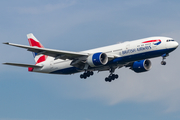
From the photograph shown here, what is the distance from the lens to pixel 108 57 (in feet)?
174

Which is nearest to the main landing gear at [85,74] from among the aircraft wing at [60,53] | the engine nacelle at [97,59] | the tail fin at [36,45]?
the aircraft wing at [60,53]

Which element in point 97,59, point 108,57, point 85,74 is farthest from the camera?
point 85,74

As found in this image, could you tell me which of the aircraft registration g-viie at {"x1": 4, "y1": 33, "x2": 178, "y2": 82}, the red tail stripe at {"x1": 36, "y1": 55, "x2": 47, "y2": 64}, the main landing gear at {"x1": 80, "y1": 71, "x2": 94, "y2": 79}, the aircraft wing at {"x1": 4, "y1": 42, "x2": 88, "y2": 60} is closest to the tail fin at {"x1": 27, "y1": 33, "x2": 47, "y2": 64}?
the red tail stripe at {"x1": 36, "y1": 55, "x2": 47, "y2": 64}

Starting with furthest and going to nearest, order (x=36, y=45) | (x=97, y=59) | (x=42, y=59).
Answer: (x=36, y=45)
(x=42, y=59)
(x=97, y=59)

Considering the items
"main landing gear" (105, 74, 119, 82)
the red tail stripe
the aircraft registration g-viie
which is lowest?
"main landing gear" (105, 74, 119, 82)

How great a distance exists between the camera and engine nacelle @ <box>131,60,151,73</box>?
194 ft

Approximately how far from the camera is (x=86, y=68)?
54.9 meters

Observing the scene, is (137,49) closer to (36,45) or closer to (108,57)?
(108,57)

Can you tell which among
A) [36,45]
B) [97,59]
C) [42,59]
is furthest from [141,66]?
[36,45]

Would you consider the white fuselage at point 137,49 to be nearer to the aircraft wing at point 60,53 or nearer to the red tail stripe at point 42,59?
the aircraft wing at point 60,53

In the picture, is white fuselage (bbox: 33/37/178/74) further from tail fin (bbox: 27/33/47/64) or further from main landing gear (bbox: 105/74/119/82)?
tail fin (bbox: 27/33/47/64)

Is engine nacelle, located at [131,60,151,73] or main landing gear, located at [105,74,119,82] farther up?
engine nacelle, located at [131,60,151,73]

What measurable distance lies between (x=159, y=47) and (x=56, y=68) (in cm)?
1628

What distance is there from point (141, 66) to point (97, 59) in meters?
9.67
